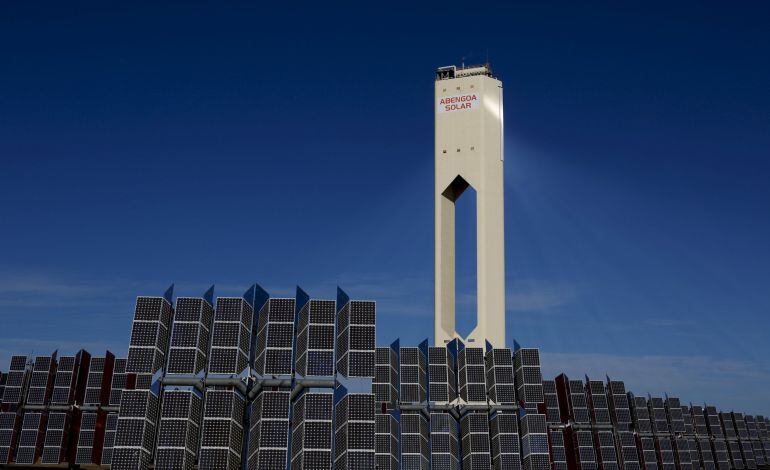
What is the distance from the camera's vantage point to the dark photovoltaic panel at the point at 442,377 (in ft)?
131

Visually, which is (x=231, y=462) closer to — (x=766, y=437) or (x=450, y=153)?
(x=450, y=153)

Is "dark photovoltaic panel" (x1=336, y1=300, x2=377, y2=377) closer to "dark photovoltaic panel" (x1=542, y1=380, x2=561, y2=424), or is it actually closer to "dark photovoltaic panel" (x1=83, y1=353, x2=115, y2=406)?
"dark photovoltaic panel" (x1=83, y1=353, x2=115, y2=406)

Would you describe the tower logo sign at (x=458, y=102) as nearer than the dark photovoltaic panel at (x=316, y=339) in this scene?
No

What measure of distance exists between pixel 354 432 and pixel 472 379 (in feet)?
45.7

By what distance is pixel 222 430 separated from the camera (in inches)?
1080

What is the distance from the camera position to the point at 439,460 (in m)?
38.2

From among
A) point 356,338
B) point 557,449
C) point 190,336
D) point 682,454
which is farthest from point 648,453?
point 190,336

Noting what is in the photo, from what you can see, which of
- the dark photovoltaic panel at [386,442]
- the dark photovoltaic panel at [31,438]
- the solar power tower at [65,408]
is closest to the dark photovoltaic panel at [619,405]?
the dark photovoltaic panel at [386,442]

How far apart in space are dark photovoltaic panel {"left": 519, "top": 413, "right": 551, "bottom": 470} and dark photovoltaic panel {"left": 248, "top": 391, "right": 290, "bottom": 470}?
54.0ft

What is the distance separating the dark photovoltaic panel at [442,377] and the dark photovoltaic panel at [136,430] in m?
17.2

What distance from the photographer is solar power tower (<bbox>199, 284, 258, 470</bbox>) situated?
89.2ft

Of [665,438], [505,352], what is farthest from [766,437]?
[505,352]

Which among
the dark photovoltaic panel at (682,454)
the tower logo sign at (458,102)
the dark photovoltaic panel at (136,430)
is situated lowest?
the dark photovoltaic panel at (136,430)

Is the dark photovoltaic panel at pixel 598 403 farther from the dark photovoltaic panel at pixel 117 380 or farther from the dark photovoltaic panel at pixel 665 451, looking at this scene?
the dark photovoltaic panel at pixel 117 380
